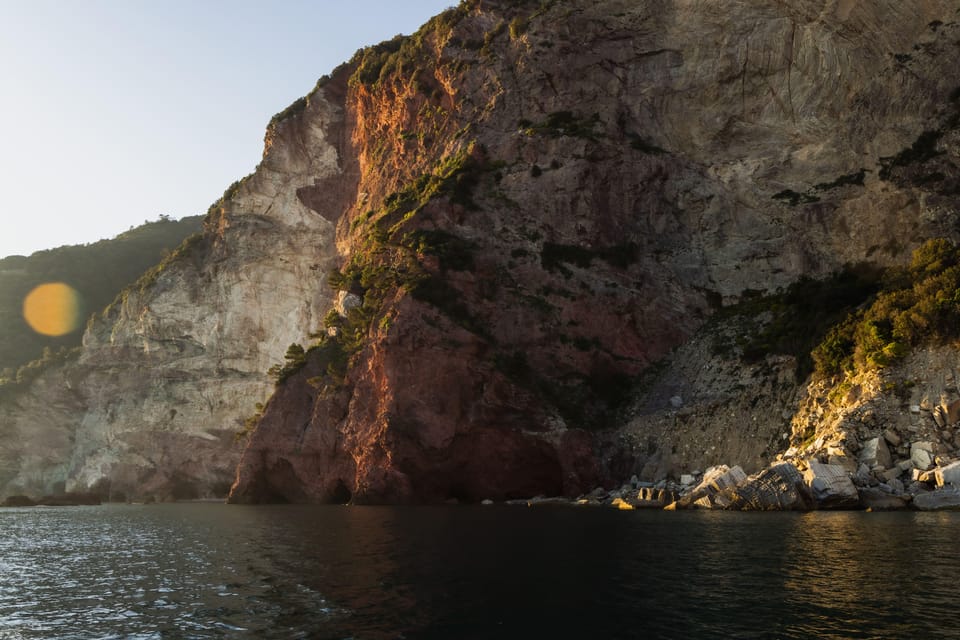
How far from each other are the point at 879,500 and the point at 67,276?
145217 millimetres

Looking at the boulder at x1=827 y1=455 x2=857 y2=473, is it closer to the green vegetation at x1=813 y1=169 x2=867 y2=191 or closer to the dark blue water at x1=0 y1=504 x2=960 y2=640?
the dark blue water at x1=0 y1=504 x2=960 y2=640

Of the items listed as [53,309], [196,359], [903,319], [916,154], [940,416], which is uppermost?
[916,154]

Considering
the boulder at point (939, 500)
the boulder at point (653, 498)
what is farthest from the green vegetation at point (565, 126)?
→ the boulder at point (939, 500)

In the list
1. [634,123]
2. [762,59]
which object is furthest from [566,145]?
[762,59]

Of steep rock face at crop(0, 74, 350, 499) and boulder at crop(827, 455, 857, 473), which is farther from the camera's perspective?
steep rock face at crop(0, 74, 350, 499)

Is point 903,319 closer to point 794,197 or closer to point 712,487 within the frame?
point 712,487

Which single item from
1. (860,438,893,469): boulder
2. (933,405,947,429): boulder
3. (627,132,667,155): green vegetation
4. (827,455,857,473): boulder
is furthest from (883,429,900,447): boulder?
(627,132,667,155): green vegetation

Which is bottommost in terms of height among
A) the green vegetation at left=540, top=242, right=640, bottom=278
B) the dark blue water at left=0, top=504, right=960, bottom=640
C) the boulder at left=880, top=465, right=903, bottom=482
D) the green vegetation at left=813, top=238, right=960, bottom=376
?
the dark blue water at left=0, top=504, right=960, bottom=640

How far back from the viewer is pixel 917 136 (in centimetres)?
6812

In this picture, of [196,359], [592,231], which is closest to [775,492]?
[592,231]

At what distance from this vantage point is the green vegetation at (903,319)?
45719 mm

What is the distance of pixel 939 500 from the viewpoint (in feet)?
118

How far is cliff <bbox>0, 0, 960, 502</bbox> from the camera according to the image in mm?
58938

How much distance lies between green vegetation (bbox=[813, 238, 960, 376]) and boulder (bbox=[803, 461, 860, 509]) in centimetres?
1087
